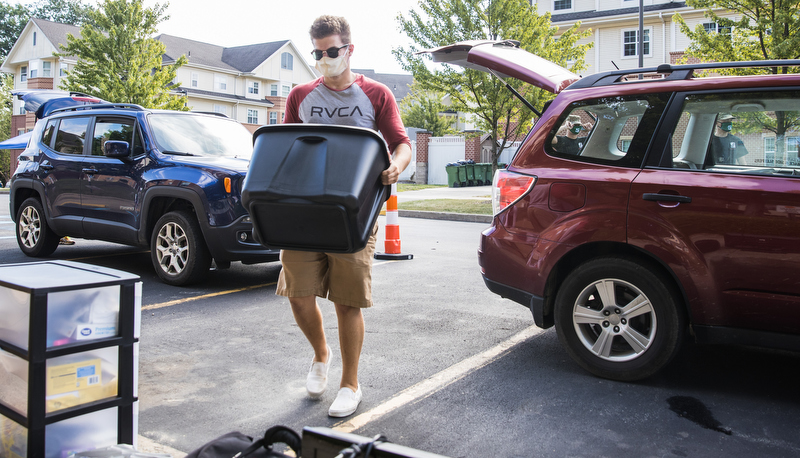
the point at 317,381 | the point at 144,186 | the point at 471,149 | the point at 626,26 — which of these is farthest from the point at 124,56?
the point at 317,381

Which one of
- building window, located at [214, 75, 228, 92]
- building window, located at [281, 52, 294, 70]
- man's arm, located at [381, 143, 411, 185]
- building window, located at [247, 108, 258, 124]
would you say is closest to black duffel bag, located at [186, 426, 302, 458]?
man's arm, located at [381, 143, 411, 185]

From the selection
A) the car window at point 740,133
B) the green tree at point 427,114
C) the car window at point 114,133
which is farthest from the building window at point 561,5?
the car window at point 740,133

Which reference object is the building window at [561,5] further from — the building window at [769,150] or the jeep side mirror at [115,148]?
the building window at [769,150]

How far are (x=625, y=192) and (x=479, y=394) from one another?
4.63ft

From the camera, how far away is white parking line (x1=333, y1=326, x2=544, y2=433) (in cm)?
308

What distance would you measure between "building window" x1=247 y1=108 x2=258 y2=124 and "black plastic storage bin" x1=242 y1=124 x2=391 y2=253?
5135 centimetres

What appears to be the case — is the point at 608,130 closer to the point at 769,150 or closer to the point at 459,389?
the point at 769,150

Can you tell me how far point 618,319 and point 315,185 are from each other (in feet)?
6.73

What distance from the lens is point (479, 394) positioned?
3.47 meters

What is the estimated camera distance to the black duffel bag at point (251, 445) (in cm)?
186

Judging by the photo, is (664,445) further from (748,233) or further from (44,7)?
(44,7)

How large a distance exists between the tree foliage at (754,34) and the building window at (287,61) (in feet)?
142

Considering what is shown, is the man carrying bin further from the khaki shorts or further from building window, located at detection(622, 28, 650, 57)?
building window, located at detection(622, 28, 650, 57)

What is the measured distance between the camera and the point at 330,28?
10.2 feet
